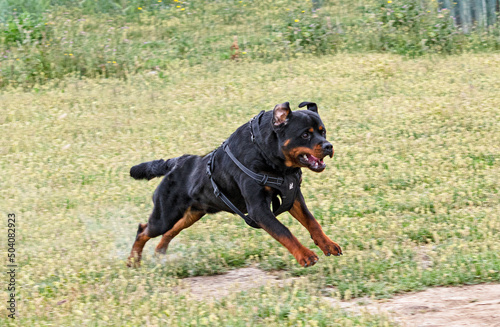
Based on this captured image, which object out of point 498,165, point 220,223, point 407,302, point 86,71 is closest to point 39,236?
point 220,223

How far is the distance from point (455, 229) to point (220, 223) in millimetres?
2565

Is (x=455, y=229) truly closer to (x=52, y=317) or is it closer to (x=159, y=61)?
(x=52, y=317)

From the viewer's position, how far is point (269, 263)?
19.0 feet

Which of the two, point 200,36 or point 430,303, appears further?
point 200,36

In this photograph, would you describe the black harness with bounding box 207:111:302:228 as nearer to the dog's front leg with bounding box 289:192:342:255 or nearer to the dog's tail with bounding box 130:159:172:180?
the dog's front leg with bounding box 289:192:342:255

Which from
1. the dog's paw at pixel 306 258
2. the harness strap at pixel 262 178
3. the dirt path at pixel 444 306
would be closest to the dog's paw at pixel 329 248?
the dog's paw at pixel 306 258

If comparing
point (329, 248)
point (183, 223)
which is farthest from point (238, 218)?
point (329, 248)

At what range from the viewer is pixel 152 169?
6367 mm

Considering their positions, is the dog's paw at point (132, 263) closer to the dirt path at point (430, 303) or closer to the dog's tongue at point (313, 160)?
the dirt path at point (430, 303)

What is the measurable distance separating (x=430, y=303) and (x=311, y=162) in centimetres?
140

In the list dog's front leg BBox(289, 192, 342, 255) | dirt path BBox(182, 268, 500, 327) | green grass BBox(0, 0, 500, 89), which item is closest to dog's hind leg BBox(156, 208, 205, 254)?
dirt path BBox(182, 268, 500, 327)

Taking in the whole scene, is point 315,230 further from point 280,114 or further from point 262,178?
point 280,114

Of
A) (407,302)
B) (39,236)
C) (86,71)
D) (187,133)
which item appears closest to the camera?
(407,302)

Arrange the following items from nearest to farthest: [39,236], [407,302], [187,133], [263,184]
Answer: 1. [407,302]
2. [263,184]
3. [39,236]
4. [187,133]
